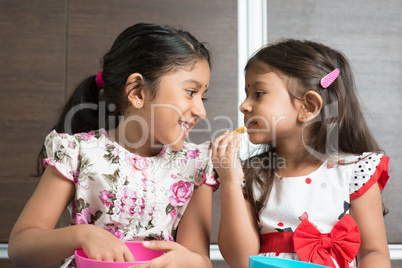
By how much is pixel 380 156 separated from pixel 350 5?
689mm

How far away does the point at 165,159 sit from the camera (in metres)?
1.04

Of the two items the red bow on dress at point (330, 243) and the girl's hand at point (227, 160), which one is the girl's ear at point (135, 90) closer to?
the girl's hand at point (227, 160)

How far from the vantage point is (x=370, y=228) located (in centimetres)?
98

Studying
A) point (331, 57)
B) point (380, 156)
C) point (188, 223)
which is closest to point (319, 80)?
point (331, 57)

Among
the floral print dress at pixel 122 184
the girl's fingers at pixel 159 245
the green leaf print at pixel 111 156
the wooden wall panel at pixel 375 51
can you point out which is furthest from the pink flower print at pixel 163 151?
the wooden wall panel at pixel 375 51

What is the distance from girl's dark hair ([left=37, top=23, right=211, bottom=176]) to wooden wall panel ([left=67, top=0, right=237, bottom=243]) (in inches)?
16.3

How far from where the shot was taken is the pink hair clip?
3.43 ft

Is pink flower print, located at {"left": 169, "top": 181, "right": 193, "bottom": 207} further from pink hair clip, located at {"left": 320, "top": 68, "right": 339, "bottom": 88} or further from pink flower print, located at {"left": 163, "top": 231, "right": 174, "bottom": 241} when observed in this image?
pink hair clip, located at {"left": 320, "top": 68, "right": 339, "bottom": 88}

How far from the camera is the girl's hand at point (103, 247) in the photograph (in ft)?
2.34

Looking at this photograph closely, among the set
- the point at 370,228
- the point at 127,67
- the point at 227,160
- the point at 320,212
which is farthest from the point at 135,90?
the point at 370,228

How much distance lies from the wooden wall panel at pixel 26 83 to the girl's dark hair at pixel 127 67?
0.42 metres

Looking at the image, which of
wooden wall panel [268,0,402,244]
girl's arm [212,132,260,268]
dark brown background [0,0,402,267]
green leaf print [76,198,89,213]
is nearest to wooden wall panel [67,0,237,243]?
dark brown background [0,0,402,267]

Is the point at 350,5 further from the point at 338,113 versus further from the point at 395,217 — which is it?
the point at 395,217

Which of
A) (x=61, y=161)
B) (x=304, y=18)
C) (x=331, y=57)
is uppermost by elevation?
(x=304, y=18)
